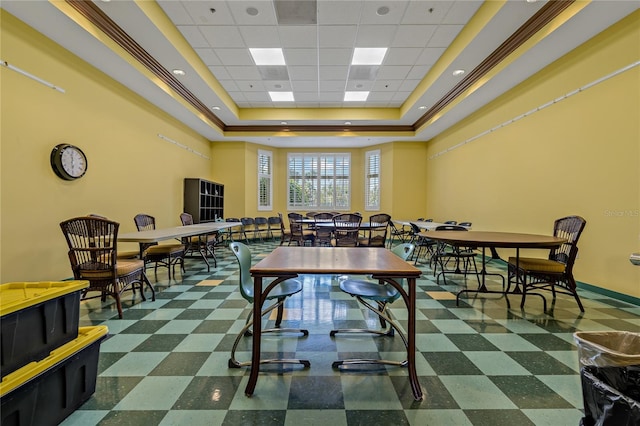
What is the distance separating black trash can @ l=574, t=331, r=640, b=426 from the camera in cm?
90

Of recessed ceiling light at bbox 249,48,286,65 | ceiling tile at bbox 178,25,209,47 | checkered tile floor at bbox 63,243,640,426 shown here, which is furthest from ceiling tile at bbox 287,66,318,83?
checkered tile floor at bbox 63,243,640,426

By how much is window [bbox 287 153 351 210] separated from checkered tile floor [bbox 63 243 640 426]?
7164 mm

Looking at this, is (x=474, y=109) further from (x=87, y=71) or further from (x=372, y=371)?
(x=87, y=71)

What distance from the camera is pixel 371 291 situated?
204cm

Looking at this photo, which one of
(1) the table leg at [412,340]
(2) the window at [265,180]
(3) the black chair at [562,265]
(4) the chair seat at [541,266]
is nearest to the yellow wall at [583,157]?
(3) the black chair at [562,265]

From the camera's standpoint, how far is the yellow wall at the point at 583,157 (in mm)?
3080

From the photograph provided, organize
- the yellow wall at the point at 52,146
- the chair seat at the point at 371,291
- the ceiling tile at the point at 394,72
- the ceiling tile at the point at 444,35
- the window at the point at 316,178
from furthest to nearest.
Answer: the window at the point at 316,178
the ceiling tile at the point at 394,72
the ceiling tile at the point at 444,35
the yellow wall at the point at 52,146
the chair seat at the point at 371,291

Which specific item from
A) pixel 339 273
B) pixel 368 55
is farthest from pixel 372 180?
pixel 339 273

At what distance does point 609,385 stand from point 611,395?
0.27 feet

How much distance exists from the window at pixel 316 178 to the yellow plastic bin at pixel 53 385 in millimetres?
8722

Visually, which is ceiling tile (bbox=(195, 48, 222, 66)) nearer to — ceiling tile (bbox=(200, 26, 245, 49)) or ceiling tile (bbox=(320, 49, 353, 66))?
ceiling tile (bbox=(200, 26, 245, 49))

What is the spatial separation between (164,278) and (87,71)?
3.39 meters

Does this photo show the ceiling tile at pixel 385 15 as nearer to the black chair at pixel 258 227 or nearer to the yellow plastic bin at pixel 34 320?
the yellow plastic bin at pixel 34 320

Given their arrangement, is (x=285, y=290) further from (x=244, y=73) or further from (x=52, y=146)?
(x=244, y=73)
